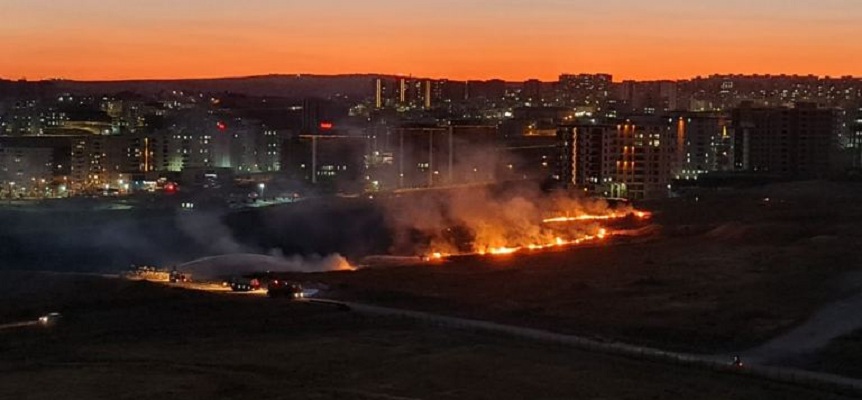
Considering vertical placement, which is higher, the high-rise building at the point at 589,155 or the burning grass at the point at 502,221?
the high-rise building at the point at 589,155

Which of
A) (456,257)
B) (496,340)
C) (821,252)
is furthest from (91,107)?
(496,340)

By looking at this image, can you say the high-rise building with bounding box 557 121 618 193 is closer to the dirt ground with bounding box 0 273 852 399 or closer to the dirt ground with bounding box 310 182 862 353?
the dirt ground with bounding box 310 182 862 353

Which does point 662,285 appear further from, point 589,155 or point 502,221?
point 589,155

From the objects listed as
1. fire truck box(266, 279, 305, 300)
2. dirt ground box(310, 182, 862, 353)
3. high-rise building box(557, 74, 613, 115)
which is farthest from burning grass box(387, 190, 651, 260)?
high-rise building box(557, 74, 613, 115)

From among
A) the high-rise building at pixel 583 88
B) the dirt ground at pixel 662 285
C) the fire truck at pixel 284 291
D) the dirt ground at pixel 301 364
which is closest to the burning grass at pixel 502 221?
the dirt ground at pixel 662 285

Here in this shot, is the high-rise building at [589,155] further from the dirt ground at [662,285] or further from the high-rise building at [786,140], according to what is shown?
the dirt ground at [662,285]

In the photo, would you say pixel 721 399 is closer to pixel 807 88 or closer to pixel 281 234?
pixel 281 234
